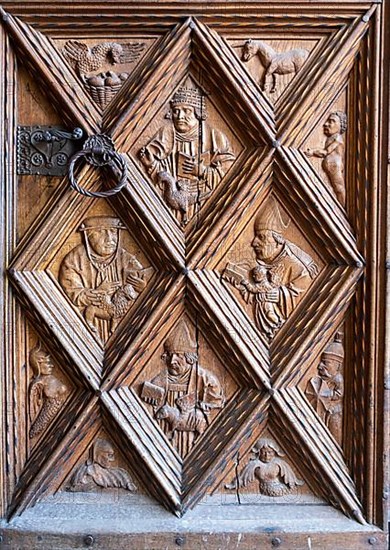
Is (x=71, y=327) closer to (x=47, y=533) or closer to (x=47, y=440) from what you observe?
(x=47, y=440)

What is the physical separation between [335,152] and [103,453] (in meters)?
1.41

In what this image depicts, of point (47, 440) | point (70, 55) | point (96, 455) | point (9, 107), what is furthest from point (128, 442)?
point (70, 55)

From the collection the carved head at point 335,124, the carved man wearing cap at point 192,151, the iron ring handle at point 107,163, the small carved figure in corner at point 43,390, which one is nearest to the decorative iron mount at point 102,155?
the iron ring handle at point 107,163

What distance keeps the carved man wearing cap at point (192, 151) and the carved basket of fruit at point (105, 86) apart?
207mm

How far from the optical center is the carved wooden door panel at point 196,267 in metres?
1.97

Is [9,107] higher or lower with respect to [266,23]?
lower

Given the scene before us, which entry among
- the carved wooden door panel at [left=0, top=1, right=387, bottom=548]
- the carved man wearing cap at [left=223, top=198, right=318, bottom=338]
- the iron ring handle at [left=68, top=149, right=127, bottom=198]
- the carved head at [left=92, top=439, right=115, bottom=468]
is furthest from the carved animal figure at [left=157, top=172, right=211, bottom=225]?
the carved head at [left=92, top=439, right=115, bottom=468]

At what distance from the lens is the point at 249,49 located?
6.51ft

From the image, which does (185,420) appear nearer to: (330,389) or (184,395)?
(184,395)

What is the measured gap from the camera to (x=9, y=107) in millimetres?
2018

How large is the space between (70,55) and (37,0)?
0.72 ft

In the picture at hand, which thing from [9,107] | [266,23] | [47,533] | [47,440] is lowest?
[47,533]

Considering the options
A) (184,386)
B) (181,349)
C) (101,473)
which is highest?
(181,349)

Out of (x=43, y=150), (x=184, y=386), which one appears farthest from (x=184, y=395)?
(x=43, y=150)
